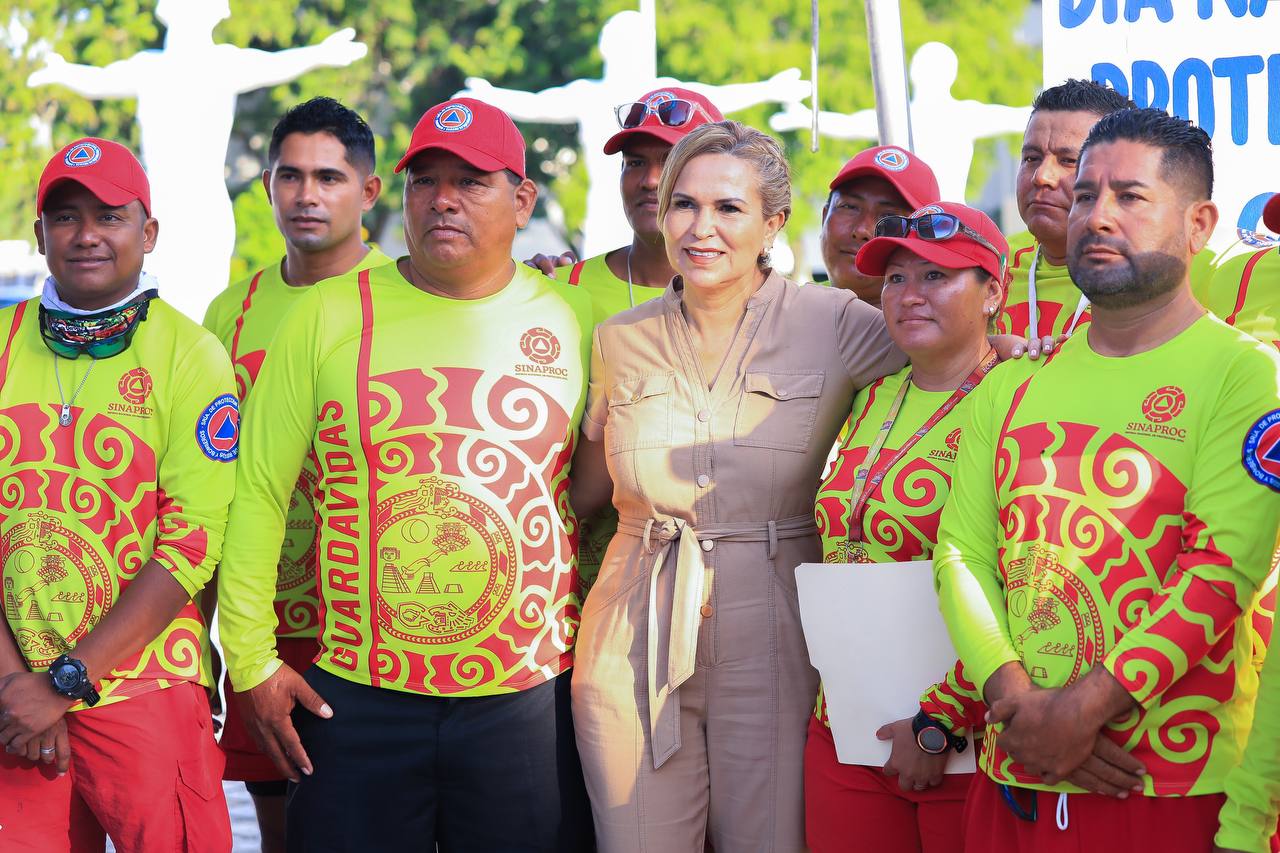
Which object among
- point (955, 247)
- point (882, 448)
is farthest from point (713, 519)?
point (955, 247)

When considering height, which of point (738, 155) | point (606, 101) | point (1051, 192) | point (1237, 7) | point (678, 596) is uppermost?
point (606, 101)

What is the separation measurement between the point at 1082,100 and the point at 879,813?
2043 millimetres

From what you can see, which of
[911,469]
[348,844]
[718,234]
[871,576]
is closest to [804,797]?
[871,576]

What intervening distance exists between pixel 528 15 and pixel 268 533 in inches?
939

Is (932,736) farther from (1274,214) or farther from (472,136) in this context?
(472,136)

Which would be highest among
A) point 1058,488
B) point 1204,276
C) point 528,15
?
point 528,15

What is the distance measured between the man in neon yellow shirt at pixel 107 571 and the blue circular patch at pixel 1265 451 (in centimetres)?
255

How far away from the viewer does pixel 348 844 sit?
12.9 ft

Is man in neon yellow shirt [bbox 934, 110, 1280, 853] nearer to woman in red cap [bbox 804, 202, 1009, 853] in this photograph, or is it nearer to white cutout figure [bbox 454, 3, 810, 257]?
woman in red cap [bbox 804, 202, 1009, 853]

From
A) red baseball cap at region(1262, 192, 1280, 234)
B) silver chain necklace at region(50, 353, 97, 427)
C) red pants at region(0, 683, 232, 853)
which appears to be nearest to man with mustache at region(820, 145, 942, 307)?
red baseball cap at region(1262, 192, 1280, 234)

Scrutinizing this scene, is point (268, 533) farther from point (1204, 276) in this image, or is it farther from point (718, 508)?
point (1204, 276)

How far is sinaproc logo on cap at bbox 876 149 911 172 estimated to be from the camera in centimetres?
431

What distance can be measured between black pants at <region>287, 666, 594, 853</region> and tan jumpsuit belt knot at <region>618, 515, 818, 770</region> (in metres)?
0.34

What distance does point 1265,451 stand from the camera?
2.96 metres
